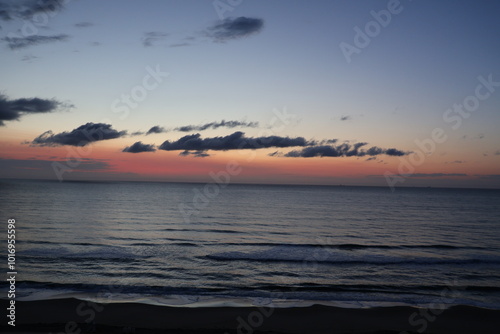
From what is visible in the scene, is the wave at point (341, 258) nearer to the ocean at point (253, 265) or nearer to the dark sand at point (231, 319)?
the ocean at point (253, 265)

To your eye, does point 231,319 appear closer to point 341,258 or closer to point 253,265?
point 253,265

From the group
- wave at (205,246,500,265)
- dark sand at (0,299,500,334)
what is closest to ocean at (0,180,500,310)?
wave at (205,246,500,265)

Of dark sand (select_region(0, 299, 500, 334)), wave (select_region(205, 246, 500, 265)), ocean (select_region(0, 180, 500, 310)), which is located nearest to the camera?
dark sand (select_region(0, 299, 500, 334))

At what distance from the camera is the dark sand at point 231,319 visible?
11.2 meters

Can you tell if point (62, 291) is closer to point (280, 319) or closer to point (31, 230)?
point (280, 319)

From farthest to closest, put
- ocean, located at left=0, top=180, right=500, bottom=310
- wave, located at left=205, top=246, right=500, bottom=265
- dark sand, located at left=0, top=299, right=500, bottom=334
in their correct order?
wave, located at left=205, top=246, right=500, bottom=265 → ocean, located at left=0, top=180, right=500, bottom=310 → dark sand, located at left=0, top=299, right=500, bottom=334

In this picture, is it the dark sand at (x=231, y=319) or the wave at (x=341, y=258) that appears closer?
the dark sand at (x=231, y=319)

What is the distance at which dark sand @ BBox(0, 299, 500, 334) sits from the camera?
36.7 ft

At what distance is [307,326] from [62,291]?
37.5 ft

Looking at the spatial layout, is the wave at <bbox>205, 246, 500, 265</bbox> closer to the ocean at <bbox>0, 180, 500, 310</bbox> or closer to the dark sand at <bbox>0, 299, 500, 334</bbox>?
the ocean at <bbox>0, 180, 500, 310</bbox>

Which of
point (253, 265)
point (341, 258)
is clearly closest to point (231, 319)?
point (253, 265)

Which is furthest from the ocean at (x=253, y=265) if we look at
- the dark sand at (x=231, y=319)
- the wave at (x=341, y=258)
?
the dark sand at (x=231, y=319)

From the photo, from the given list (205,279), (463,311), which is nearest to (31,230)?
(205,279)

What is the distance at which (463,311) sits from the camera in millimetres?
13289
